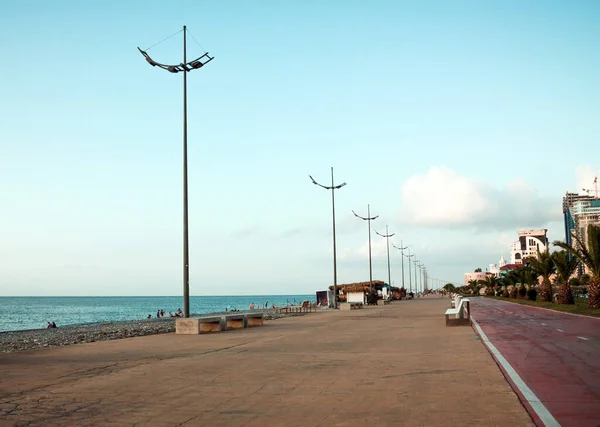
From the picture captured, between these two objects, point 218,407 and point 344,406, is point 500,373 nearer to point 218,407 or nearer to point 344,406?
point 344,406

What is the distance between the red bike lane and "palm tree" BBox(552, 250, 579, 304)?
27909mm

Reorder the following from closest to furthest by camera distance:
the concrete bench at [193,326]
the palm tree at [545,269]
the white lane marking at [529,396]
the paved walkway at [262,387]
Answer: the white lane marking at [529,396]
the paved walkway at [262,387]
the concrete bench at [193,326]
the palm tree at [545,269]

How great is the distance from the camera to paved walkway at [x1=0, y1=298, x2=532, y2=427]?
770 cm

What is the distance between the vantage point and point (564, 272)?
49156 mm

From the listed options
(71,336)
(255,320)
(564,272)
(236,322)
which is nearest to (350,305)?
(564,272)

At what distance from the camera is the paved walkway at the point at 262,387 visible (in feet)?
25.3

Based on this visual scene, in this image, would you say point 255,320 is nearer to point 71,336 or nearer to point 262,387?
point 71,336

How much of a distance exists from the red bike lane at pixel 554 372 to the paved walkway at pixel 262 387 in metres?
0.32

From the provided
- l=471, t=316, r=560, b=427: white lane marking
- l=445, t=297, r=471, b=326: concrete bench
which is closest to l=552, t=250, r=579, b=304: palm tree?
l=445, t=297, r=471, b=326: concrete bench

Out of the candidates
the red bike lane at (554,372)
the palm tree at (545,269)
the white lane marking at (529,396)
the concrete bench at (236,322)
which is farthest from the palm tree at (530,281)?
the white lane marking at (529,396)

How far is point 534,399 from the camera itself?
8.59m

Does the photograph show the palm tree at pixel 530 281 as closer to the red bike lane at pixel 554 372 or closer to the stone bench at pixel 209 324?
the stone bench at pixel 209 324

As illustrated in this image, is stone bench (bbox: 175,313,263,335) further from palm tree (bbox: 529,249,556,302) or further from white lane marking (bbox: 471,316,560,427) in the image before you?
palm tree (bbox: 529,249,556,302)

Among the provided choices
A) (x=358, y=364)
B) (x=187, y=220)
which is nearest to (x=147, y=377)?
(x=358, y=364)
